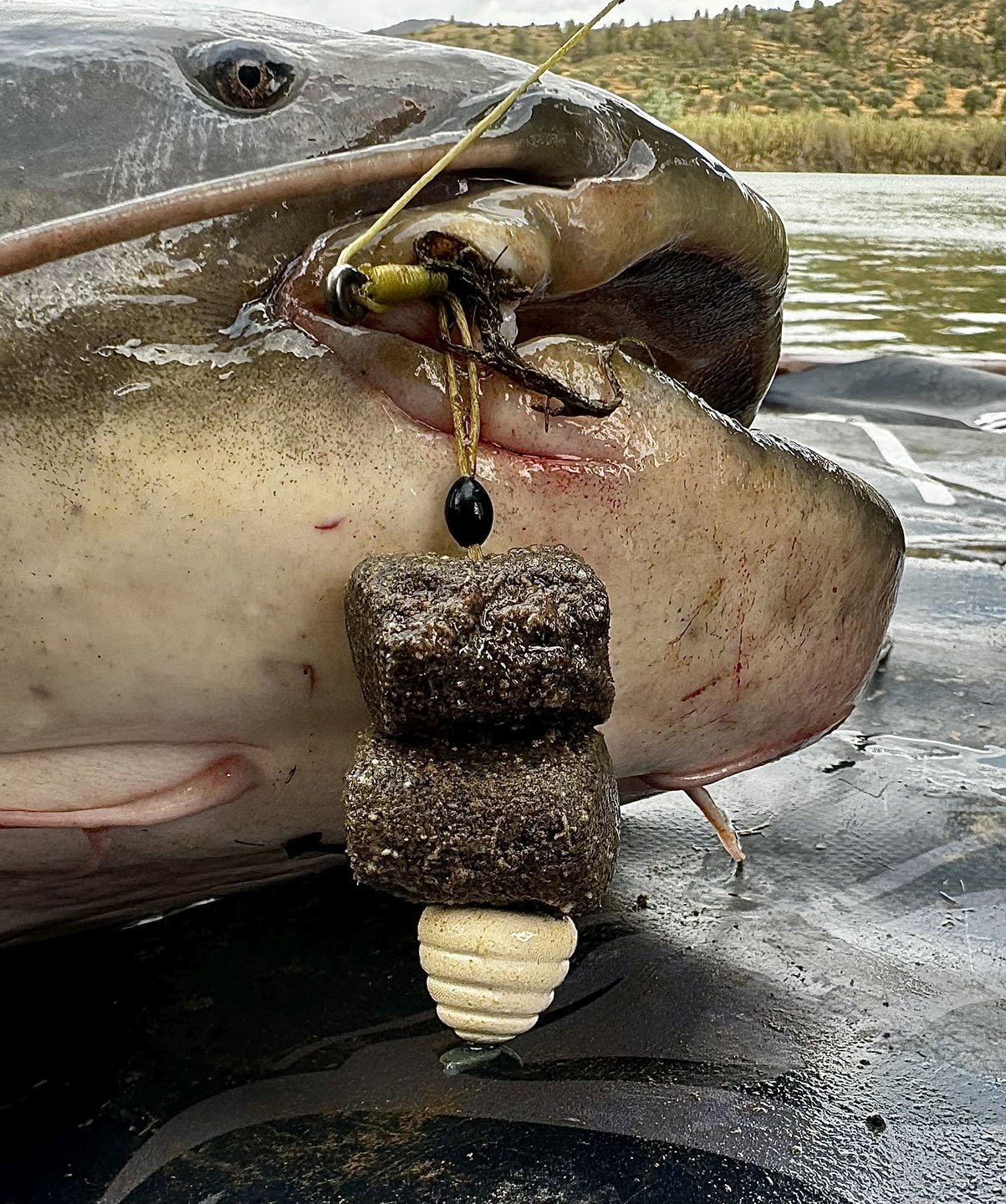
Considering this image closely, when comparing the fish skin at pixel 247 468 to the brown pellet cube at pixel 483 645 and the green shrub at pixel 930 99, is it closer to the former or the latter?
the brown pellet cube at pixel 483 645

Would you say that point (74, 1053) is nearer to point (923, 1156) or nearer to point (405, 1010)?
point (405, 1010)

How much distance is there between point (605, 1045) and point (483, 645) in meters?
0.60

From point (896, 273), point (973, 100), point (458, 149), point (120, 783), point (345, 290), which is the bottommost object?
point (896, 273)

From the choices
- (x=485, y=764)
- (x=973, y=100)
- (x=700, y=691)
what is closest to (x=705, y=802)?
(x=700, y=691)

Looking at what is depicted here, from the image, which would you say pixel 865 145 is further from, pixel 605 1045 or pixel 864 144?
pixel 605 1045

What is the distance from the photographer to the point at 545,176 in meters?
1.32

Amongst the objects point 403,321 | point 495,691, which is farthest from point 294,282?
point 495,691

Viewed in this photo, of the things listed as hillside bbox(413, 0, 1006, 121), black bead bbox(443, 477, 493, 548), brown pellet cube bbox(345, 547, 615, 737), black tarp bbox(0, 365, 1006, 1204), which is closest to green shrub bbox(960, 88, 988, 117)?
hillside bbox(413, 0, 1006, 121)

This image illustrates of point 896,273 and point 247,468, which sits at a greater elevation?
point 247,468

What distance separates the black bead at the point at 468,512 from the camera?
1.21 meters

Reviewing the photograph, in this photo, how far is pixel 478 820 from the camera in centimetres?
112

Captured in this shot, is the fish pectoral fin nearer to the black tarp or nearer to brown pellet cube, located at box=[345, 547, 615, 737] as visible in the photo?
the black tarp

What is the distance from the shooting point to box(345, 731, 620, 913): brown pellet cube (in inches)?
44.2

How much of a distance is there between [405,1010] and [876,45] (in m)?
46.5
